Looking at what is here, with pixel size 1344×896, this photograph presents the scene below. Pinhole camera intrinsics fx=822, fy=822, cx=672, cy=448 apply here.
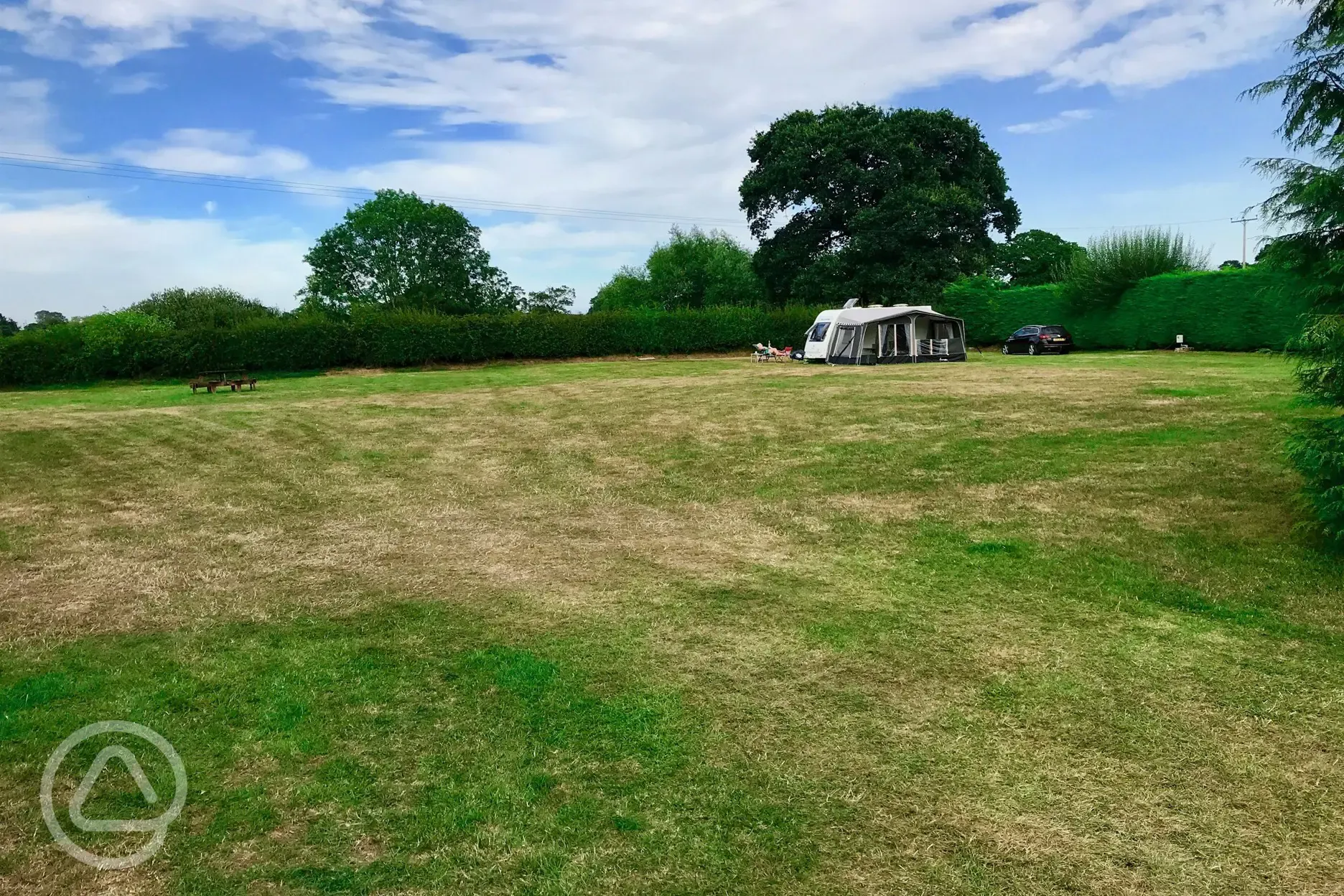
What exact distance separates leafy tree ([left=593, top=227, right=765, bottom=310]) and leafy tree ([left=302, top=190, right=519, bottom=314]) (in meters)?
12.3

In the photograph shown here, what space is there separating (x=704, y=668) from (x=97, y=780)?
A: 3.11 m

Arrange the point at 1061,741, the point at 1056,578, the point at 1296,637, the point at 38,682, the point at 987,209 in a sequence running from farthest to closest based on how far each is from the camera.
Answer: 1. the point at 987,209
2. the point at 1056,578
3. the point at 1296,637
4. the point at 38,682
5. the point at 1061,741

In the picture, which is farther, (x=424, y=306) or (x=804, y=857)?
(x=424, y=306)

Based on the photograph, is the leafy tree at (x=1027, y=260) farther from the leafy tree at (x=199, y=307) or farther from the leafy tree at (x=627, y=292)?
the leafy tree at (x=199, y=307)

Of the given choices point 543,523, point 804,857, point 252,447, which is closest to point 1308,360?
point 804,857

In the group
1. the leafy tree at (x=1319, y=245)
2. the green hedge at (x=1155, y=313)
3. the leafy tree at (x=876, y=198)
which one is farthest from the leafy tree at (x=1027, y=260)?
the leafy tree at (x=1319, y=245)

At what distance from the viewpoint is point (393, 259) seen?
54.0 metres

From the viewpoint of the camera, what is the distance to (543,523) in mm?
8711

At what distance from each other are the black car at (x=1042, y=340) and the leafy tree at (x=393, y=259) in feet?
115

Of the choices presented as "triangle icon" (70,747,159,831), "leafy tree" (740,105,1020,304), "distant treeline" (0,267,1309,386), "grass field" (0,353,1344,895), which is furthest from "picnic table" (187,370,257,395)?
"leafy tree" (740,105,1020,304)

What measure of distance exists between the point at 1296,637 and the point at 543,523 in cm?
638

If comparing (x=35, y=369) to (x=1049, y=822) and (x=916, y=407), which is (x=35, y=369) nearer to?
(x=916, y=407)

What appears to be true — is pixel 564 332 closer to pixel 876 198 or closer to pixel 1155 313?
pixel 876 198

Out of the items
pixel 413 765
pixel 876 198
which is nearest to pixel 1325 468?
pixel 413 765
